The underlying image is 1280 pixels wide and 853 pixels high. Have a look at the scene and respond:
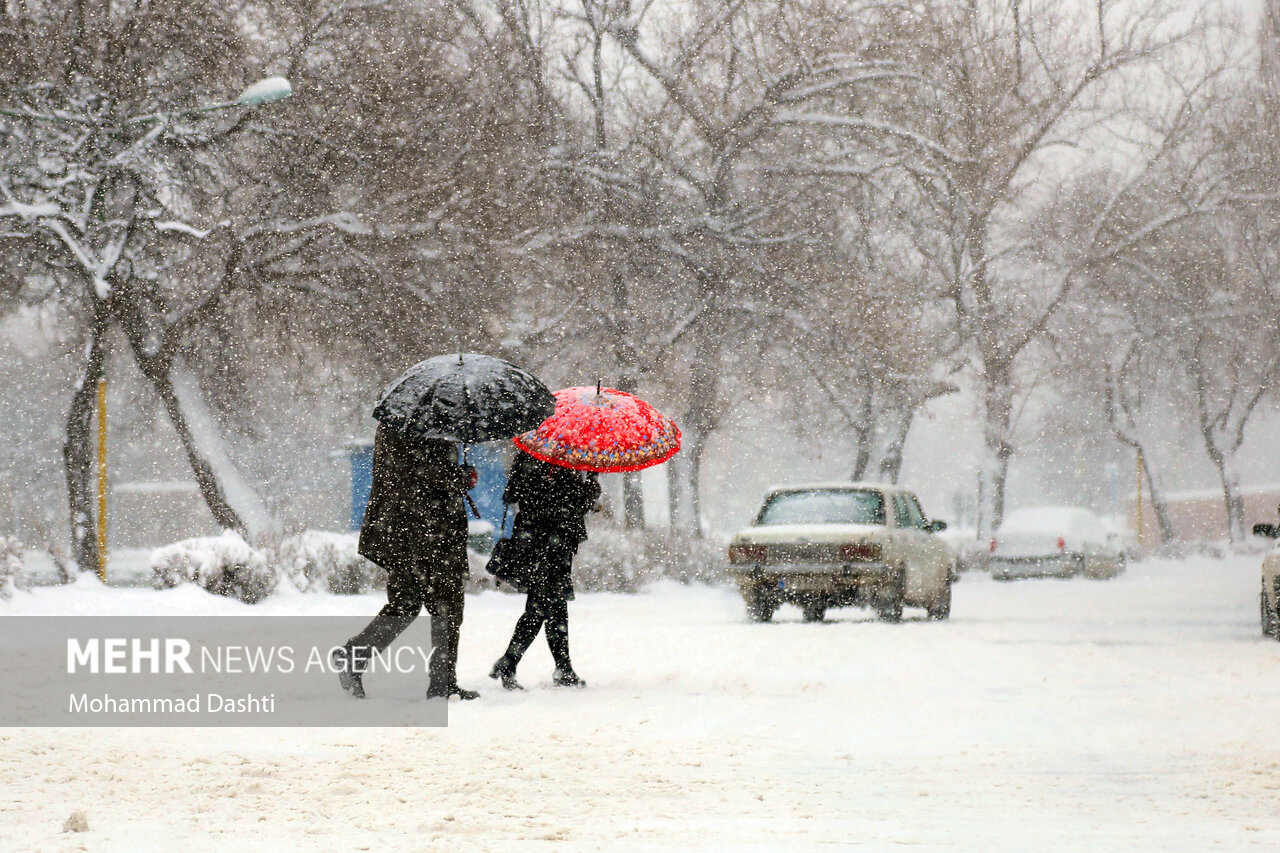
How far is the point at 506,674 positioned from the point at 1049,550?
78.5ft

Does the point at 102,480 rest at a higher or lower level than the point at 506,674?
higher

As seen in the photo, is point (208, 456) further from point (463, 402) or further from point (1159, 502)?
point (1159, 502)

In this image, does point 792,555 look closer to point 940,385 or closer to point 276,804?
point 276,804

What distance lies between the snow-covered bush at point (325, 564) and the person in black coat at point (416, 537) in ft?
36.3

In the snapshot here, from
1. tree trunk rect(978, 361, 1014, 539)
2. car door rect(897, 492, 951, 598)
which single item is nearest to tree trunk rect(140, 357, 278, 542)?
car door rect(897, 492, 951, 598)

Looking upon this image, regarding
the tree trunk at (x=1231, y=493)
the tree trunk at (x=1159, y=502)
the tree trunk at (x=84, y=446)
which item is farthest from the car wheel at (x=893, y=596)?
the tree trunk at (x=1159, y=502)

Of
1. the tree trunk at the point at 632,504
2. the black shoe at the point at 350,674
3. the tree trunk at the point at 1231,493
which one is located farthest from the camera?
the tree trunk at the point at 1231,493

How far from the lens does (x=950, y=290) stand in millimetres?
38406

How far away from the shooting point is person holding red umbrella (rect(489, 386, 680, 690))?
10.1m

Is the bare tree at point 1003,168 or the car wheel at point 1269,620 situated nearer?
the car wheel at point 1269,620

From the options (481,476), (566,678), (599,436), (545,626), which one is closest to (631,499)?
(481,476)

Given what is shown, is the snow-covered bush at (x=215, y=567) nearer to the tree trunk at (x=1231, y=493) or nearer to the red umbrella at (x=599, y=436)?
the red umbrella at (x=599, y=436)

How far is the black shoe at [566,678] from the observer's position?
10992 mm

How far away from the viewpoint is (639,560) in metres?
24.7
